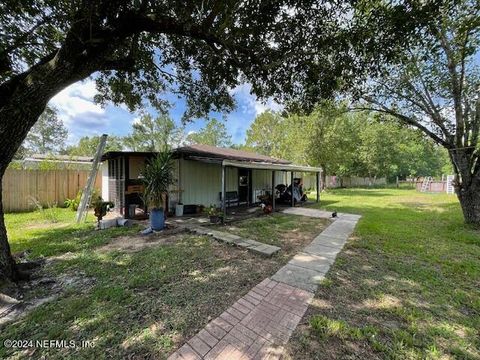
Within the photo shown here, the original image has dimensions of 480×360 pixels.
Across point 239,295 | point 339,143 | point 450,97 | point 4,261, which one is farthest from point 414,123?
point 339,143

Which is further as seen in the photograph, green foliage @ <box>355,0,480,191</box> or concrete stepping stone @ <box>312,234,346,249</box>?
green foliage @ <box>355,0,480,191</box>

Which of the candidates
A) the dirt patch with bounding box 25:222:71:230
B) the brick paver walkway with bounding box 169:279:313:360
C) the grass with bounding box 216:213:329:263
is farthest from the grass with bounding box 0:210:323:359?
the dirt patch with bounding box 25:222:71:230

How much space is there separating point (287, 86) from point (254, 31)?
1.65m

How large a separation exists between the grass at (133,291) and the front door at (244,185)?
6.19 m

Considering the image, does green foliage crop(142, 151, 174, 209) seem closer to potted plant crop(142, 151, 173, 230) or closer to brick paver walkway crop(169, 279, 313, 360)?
potted plant crop(142, 151, 173, 230)

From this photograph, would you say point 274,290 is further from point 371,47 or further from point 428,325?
point 371,47

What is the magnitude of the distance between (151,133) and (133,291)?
29751mm

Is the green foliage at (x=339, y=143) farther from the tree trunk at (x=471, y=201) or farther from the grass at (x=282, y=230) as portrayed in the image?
the grass at (x=282, y=230)

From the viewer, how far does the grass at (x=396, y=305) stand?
2.30 meters

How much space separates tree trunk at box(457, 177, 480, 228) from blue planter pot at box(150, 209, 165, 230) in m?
10.00

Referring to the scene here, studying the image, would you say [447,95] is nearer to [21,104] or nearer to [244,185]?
[244,185]

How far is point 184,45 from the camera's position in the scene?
604 cm

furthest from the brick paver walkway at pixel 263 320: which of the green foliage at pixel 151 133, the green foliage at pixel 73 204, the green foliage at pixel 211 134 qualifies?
the green foliage at pixel 211 134

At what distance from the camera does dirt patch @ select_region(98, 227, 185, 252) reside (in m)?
5.12
